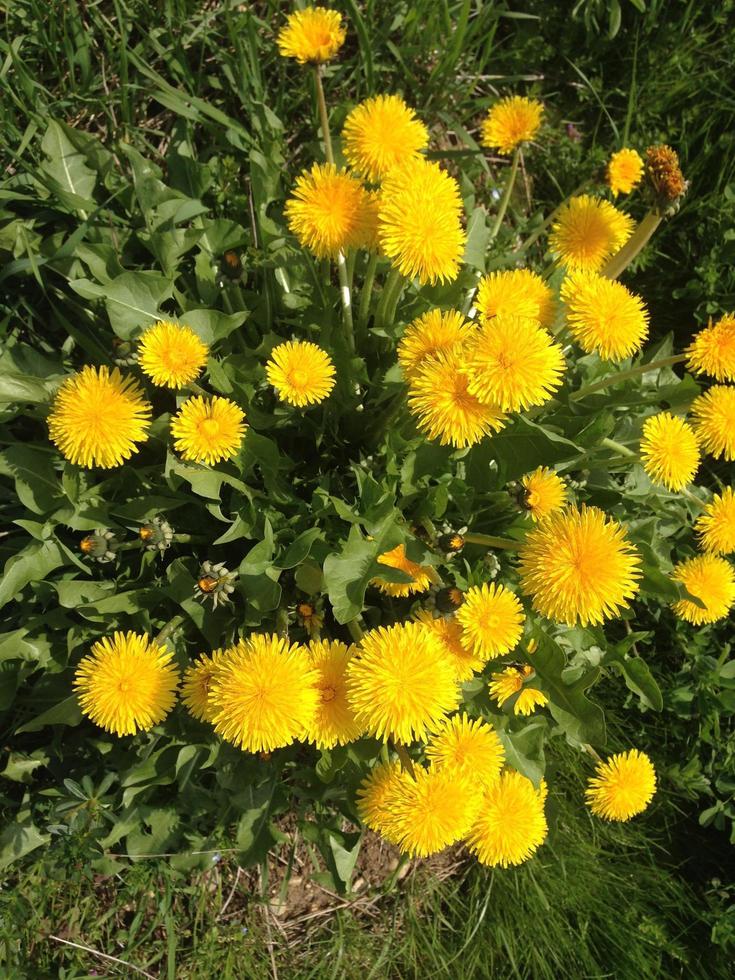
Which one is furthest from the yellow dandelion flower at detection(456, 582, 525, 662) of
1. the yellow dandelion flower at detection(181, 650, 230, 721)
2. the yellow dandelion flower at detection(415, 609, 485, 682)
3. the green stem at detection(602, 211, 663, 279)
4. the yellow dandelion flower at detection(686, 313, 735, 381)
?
the green stem at detection(602, 211, 663, 279)

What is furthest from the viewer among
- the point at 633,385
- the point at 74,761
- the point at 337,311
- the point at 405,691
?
the point at 74,761

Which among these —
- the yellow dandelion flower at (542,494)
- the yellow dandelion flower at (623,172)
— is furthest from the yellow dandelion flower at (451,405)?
the yellow dandelion flower at (623,172)

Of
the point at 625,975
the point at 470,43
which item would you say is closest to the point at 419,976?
the point at 625,975

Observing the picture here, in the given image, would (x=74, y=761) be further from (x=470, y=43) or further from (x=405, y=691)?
(x=470, y=43)

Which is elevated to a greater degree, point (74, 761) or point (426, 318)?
point (426, 318)

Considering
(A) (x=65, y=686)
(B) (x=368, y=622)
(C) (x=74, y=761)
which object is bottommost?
(C) (x=74, y=761)

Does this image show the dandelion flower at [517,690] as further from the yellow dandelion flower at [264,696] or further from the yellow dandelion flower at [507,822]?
the yellow dandelion flower at [264,696]

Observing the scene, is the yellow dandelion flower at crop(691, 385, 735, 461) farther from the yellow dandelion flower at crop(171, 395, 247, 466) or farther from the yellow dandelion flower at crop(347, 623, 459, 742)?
the yellow dandelion flower at crop(171, 395, 247, 466)
